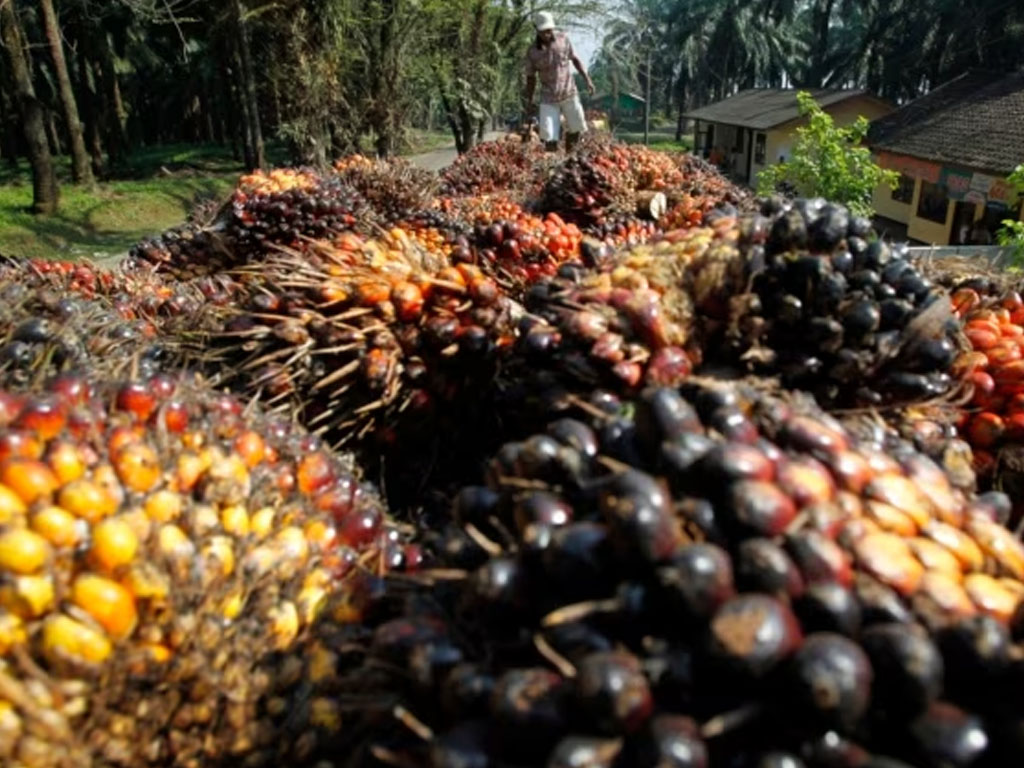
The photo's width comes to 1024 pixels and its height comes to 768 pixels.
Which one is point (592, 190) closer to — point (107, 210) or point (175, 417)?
point (175, 417)

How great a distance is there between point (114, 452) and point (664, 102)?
107071mm

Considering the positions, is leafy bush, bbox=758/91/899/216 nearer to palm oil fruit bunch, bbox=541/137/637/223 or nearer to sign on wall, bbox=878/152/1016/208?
palm oil fruit bunch, bbox=541/137/637/223

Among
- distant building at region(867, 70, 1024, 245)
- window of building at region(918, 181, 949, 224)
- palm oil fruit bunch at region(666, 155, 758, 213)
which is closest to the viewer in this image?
palm oil fruit bunch at region(666, 155, 758, 213)

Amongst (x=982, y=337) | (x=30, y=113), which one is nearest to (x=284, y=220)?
(x=982, y=337)

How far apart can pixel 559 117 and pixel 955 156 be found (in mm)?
20773

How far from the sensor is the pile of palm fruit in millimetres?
1112

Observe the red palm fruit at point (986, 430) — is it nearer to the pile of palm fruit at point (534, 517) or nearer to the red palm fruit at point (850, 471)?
the pile of palm fruit at point (534, 517)

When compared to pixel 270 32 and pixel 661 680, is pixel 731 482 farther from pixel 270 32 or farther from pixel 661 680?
pixel 270 32

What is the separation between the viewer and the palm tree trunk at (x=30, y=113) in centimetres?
1599

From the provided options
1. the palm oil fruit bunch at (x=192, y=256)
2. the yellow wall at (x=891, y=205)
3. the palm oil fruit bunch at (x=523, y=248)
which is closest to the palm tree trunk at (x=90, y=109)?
the palm oil fruit bunch at (x=192, y=256)

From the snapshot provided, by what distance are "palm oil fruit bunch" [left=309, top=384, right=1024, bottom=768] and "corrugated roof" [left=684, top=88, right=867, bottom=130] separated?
38.7m

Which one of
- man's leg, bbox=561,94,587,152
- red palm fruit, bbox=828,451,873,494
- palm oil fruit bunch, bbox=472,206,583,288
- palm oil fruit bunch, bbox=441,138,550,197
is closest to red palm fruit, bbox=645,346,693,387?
red palm fruit, bbox=828,451,873,494

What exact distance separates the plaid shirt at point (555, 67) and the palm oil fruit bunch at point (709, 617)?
908cm

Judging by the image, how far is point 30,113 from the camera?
16922mm
